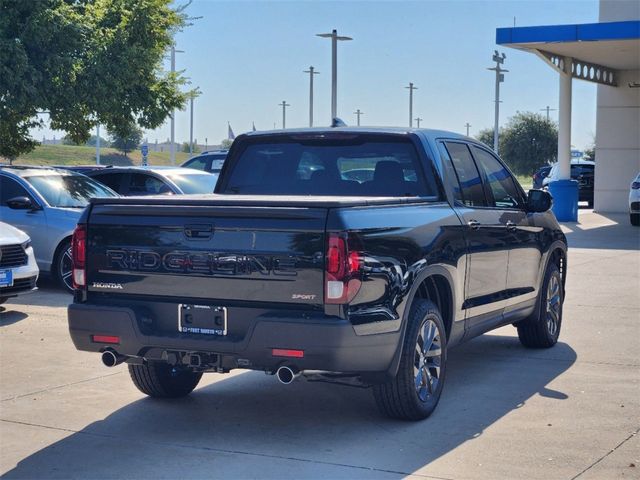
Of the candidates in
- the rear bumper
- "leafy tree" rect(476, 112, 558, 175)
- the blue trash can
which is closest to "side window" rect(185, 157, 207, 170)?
the blue trash can

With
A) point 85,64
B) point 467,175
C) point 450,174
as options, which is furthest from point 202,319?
point 85,64

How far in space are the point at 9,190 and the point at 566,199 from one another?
59.6 ft

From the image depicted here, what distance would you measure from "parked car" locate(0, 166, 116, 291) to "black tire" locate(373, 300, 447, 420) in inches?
280

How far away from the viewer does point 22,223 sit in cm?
1346

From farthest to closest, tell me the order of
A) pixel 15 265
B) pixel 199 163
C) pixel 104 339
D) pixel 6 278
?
1. pixel 199 163
2. pixel 15 265
3. pixel 6 278
4. pixel 104 339

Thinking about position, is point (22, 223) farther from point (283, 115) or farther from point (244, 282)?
point (283, 115)

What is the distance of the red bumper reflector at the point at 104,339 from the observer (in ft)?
21.0

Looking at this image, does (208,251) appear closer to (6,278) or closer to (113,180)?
(6,278)

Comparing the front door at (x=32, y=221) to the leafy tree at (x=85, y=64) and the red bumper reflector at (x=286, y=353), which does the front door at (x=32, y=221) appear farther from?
the red bumper reflector at (x=286, y=353)

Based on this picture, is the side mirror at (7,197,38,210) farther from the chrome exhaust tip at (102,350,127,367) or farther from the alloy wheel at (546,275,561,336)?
the chrome exhaust tip at (102,350,127,367)

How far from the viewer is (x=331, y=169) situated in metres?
7.74

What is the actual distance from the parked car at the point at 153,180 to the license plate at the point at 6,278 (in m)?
5.03

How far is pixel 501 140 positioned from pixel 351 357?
74494 millimetres

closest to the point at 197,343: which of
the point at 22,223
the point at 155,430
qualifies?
the point at 155,430
